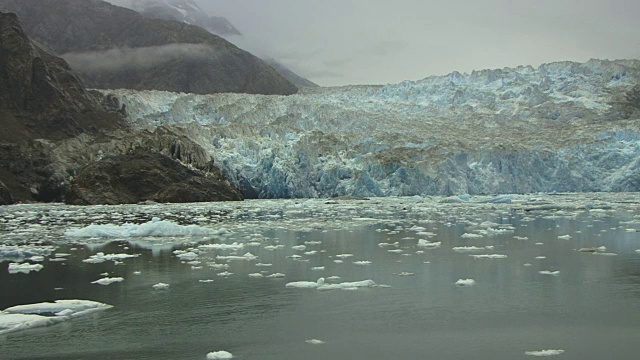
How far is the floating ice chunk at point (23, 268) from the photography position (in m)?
7.22

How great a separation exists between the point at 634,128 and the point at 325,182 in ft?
44.8

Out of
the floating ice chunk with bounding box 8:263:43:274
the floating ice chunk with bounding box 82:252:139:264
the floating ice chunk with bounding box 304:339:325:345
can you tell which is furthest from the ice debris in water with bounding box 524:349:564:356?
the floating ice chunk with bounding box 82:252:139:264

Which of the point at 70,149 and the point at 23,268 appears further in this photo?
the point at 70,149

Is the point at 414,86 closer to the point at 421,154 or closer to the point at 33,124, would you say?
the point at 421,154

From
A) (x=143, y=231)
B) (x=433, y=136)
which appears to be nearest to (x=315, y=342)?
(x=143, y=231)

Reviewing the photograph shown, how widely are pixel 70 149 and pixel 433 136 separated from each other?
54.3 feet

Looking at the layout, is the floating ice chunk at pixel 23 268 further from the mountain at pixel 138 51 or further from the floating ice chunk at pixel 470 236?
the mountain at pixel 138 51

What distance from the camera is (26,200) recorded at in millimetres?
25297

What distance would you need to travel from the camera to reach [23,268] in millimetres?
7371

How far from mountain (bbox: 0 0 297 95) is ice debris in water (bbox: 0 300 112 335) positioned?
5935 cm

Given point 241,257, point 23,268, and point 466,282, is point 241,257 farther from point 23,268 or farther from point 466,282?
point 466,282

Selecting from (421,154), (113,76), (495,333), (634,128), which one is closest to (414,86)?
(421,154)

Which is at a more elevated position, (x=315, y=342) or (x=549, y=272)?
(x=549, y=272)

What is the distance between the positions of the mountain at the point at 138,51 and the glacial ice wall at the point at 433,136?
31136 millimetres
